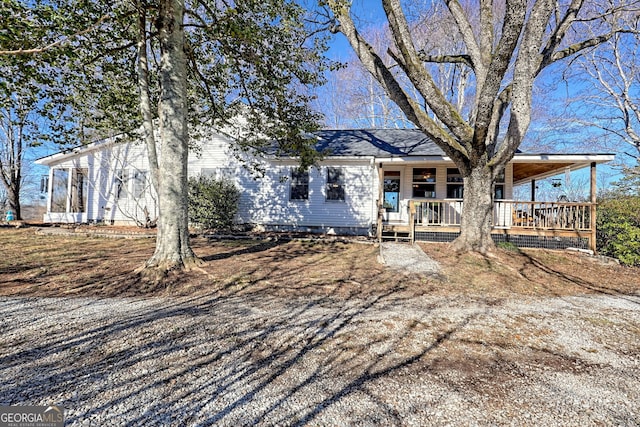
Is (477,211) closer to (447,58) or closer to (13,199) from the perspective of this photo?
(447,58)

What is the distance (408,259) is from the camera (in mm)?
6844

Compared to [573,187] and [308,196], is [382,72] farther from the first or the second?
[573,187]

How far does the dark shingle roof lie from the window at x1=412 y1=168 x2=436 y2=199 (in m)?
0.99

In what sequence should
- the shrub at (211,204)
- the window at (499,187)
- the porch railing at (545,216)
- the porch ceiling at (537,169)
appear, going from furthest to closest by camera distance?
the shrub at (211,204), the window at (499,187), the porch ceiling at (537,169), the porch railing at (545,216)

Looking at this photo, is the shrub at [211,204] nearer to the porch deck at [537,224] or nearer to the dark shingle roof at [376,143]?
the dark shingle roof at [376,143]

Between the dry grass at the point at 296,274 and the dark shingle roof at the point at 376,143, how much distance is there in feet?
15.0

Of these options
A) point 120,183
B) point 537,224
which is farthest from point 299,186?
point 537,224

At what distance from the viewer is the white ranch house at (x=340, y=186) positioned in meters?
9.75

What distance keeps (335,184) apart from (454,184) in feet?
15.6

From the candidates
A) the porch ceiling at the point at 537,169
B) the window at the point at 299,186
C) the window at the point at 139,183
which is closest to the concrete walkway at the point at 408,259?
the window at the point at 299,186

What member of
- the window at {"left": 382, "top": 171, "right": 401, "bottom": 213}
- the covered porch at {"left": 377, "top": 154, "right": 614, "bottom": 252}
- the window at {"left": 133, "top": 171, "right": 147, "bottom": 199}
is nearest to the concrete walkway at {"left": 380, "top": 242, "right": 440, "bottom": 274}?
the covered porch at {"left": 377, "top": 154, "right": 614, "bottom": 252}

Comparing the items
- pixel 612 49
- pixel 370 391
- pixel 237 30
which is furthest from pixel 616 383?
pixel 612 49

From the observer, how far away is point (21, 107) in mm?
6453

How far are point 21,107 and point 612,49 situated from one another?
24.1 m
